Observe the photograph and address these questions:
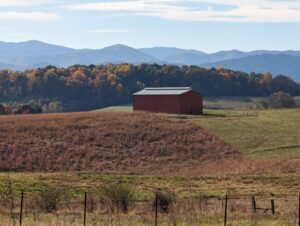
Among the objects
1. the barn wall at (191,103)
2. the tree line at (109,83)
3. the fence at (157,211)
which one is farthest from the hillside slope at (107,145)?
the tree line at (109,83)

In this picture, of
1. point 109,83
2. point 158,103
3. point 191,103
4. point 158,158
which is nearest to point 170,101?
point 158,103

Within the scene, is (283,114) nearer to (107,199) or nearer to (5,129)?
(5,129)

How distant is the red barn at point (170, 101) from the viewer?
8382 centimetres

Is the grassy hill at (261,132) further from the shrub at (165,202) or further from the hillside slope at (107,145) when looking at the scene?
the shrub at (165,202)

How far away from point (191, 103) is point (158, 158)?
92.1ft

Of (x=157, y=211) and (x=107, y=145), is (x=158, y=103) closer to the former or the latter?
(x=107, y=145)

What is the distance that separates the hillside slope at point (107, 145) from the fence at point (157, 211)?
82.7ft

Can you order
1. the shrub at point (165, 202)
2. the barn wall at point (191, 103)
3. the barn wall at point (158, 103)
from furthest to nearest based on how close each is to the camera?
the barn wall at point (191, 103), the barn wall at point (158, 103), the shrub at point (165, 202)

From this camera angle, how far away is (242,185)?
134 feet

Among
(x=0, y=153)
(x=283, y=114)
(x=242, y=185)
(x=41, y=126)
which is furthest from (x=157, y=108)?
(x=242, y=185)

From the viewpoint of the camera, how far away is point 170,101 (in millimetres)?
84312

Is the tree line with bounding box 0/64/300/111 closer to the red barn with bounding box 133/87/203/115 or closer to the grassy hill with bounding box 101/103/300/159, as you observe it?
the red barn with bounding box 133/87/203/115

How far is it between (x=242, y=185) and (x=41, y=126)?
31.5 metres

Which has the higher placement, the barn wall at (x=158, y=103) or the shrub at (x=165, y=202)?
the barn wall at (x=158, y=103)
